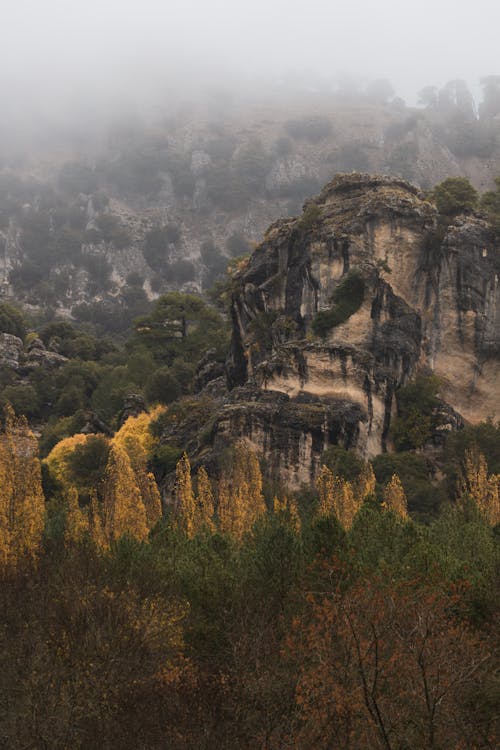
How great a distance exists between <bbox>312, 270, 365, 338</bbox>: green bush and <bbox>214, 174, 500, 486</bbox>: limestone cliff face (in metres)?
0.22

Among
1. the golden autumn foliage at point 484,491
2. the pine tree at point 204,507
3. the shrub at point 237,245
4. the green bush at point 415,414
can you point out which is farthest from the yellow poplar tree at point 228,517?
the shrub at point 237,245

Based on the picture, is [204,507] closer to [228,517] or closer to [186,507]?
[186,507]

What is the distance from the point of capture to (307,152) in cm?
19488

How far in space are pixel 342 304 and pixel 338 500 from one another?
24891mm

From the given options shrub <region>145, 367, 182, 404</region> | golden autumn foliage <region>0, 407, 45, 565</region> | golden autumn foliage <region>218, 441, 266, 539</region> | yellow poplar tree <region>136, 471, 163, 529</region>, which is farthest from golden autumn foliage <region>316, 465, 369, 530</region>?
shrub <region>145, 367, 182, 404</region>

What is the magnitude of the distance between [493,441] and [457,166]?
135 metres

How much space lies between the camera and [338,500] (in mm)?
44812

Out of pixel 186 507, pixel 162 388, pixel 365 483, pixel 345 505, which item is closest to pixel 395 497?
pixel 365 483

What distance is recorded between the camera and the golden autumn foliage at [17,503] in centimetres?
3098

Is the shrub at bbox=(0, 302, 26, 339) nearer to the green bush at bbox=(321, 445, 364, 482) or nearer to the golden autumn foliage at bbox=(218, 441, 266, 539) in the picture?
the golden autumn foliage at bbox=(218, 441, 266, 539)

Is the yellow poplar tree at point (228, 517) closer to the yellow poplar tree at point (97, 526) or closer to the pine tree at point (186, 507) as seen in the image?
the pine tree at point (186, 507)

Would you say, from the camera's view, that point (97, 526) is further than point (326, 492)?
No

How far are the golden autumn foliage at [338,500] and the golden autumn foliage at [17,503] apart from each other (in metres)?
16.3

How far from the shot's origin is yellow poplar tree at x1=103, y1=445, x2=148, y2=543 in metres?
41.1
